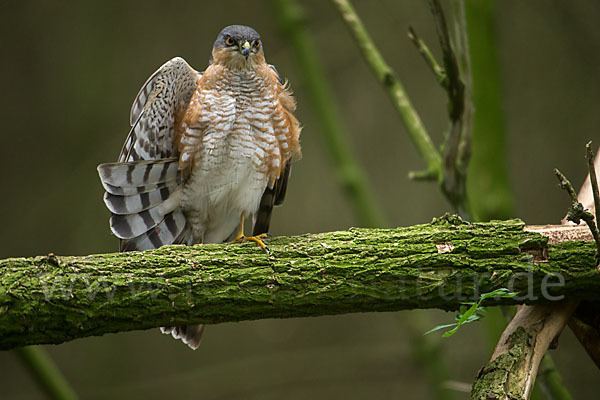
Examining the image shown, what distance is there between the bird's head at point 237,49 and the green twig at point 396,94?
380 millimetres

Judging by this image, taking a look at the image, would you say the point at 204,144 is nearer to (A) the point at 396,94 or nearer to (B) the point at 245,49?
(B) the point at 245,49

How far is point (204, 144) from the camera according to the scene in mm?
2379

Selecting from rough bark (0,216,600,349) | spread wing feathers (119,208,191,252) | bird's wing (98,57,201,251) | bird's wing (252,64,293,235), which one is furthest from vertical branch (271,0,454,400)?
rough bark (0,216,600,349)

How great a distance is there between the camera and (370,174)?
4500mm

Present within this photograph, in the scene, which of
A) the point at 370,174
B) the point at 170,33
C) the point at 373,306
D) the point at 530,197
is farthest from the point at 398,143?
the point at 373,306

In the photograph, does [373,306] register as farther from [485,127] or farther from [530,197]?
[530,197]

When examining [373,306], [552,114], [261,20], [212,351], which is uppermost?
[261,20]

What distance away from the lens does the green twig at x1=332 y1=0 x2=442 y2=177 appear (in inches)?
93.7

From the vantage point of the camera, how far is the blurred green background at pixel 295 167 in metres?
4.16

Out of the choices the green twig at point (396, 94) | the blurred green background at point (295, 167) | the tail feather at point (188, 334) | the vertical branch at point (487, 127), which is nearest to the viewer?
the tail feather at point (188, 334)

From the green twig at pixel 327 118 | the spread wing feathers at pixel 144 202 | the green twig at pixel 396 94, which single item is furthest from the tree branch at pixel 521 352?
the green twig at pixel 327 118

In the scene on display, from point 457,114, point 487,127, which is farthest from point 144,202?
point 487,127

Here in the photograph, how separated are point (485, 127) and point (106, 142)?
111 inches

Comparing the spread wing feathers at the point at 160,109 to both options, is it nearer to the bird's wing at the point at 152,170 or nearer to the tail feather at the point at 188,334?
the bird's wing at the point at 152,170
